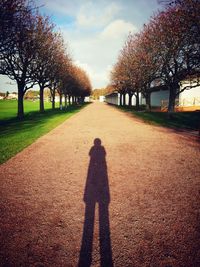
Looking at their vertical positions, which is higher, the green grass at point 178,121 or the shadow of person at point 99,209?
the green grass at point 178,121

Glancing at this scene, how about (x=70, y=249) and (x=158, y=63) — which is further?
(x=158, y=63)

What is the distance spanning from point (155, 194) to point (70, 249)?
252 centimetres

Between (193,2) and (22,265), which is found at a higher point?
(193,2)

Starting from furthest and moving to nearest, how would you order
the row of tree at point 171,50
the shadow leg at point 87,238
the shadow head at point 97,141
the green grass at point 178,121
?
the green grass at point 178,121 → the row of tree at point 171,50 → the shadow head at point 97,141 → the shadow leg at point 87,238

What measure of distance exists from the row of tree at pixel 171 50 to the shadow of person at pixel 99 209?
11.6 m

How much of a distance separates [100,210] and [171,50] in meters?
18.1

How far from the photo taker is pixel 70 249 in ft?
9.57

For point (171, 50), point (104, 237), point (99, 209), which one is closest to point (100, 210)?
point (99, 209)

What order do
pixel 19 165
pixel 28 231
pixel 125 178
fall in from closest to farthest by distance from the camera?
pixel 28 231 → pixel 125 178 → pixel 19 165

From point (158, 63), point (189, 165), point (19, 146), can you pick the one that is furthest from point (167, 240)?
point (158, 63)

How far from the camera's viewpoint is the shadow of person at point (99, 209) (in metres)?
2.81

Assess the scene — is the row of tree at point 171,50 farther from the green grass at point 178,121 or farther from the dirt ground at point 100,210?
the dirt ground at point 100,210

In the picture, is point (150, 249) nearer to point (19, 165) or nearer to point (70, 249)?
point (70, 249)

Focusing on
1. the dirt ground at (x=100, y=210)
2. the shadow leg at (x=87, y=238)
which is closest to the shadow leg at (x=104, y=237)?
the dirt ground at (x=100, y=210)
